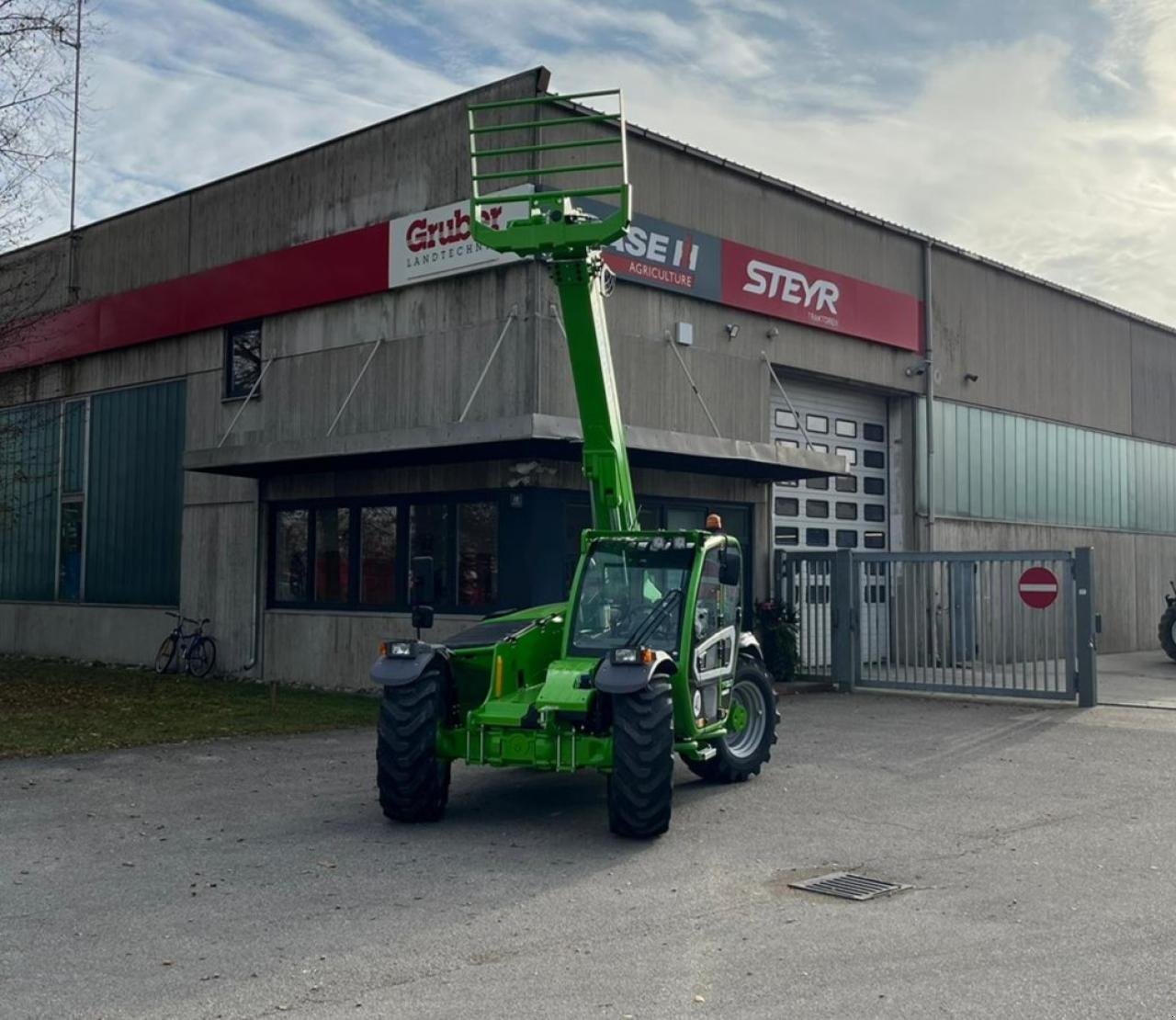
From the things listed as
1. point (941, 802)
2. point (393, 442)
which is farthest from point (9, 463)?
point (941, 802)

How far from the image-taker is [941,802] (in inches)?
409

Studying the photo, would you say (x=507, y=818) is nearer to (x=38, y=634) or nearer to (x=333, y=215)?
(x=333, y=215)

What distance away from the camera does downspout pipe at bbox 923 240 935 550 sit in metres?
23.2

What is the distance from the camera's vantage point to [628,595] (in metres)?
10.2

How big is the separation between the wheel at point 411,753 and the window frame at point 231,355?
12.1 metres

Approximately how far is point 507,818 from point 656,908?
2.67 metres

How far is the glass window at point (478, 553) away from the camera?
16.9 meters

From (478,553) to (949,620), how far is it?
258 inches

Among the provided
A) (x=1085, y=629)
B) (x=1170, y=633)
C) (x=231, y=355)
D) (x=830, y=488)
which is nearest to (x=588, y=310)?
(x=1085, y=629)

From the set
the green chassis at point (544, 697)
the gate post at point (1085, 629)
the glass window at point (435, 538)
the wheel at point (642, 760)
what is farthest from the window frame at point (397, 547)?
the wheel at point (642, 760)

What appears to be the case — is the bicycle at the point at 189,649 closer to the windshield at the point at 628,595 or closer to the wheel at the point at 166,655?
the wheel at the point at 166,655

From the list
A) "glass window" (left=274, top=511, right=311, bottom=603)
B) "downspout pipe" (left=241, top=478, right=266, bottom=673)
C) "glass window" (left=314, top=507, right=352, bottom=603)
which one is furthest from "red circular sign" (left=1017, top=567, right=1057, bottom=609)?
"downspout pipe" (left=241, top=478, right=266, bottom=673)

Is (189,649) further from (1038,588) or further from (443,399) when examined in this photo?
(1038,588)

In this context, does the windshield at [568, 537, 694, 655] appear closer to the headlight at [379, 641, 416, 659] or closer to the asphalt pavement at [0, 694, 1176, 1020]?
the headlight at [379, 641, 416, 659]
